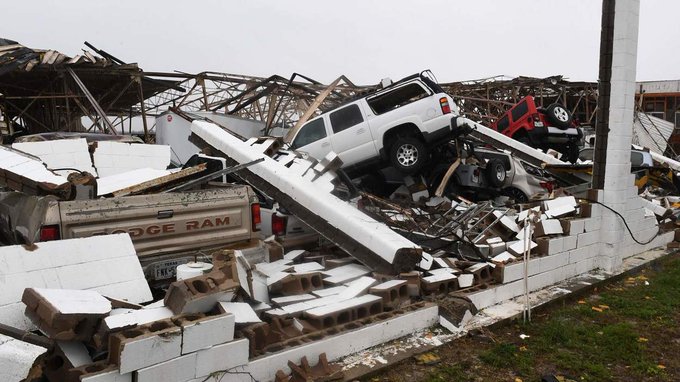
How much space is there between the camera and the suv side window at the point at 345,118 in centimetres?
1023

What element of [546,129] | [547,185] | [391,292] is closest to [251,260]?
[391,292]

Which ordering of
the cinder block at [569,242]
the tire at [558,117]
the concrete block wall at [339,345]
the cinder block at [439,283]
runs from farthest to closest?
1. the tire at [558,117]
2. the cinder block at [569,242]
3. the cinder block at [439,283]
4. the concrete block wall at [339,345]

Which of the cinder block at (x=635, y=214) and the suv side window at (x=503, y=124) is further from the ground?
the suv side window at (x=503, y=124)

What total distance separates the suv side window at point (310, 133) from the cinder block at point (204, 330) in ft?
24.6

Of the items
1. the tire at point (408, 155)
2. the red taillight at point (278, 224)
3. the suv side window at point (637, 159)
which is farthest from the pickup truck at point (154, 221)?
the suv side window at point (637, 159)

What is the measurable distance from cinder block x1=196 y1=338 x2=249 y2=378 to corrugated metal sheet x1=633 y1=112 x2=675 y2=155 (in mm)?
26457

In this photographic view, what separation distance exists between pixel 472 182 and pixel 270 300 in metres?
6.49

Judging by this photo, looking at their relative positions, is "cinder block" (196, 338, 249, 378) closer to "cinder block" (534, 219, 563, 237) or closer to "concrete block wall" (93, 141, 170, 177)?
"concrete block wall" (93, 141, 170, 177)

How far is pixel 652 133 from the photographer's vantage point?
24.5 m

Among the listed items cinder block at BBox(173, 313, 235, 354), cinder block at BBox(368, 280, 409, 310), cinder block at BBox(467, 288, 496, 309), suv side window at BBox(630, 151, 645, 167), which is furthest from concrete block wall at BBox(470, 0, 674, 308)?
suv side window at BBox(630, 151, 645, 167)

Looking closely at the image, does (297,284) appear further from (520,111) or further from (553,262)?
(520,111)

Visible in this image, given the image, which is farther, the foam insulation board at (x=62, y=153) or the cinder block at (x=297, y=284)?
the foam insulation board at (x=62, y=153)

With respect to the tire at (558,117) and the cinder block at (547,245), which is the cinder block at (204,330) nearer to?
the cinder block at (547,245)

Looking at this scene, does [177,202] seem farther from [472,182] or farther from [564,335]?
[472,182]
